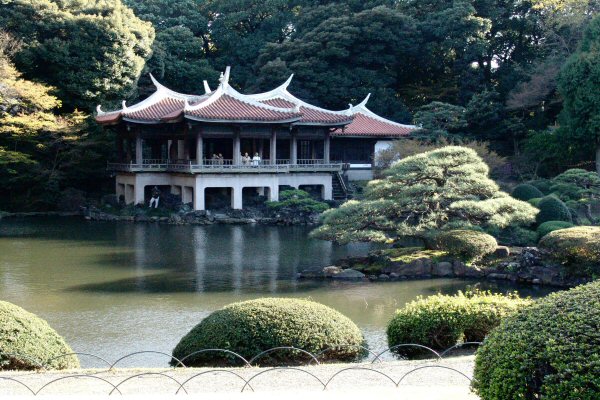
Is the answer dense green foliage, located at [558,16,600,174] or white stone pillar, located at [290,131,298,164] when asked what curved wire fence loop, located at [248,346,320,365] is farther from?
white stone pillar, located at [290,131,298,164]

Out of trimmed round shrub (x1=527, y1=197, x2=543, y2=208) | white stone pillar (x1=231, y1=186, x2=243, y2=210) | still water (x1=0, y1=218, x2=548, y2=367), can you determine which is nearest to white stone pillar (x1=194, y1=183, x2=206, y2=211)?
white stone pillar (x1=231, y1=186, x2=243, y2=210)

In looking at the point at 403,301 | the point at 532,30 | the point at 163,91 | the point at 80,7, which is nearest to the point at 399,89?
the point at 532,30

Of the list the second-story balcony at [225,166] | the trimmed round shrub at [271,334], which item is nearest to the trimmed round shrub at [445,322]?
the trimmed round shrub at [271,334]

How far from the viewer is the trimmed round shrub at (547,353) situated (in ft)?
15.4

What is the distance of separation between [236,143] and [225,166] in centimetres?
157

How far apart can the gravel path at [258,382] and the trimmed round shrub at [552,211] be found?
534 inches

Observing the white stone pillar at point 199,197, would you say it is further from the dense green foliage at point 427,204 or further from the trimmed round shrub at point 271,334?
the trimmed round shrub at point 271,334

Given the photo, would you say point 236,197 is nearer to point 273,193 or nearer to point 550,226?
point 273,193

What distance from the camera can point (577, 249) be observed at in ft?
54.9

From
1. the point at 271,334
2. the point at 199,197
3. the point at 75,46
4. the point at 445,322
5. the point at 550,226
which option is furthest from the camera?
the point at 75,46

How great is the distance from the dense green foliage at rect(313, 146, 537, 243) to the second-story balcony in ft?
45.8

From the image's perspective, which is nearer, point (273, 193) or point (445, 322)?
point (445, 322)

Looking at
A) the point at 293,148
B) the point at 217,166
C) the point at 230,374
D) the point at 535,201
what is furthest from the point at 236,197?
the point at 230,374

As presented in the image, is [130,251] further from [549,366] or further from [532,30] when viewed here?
[532,30]
